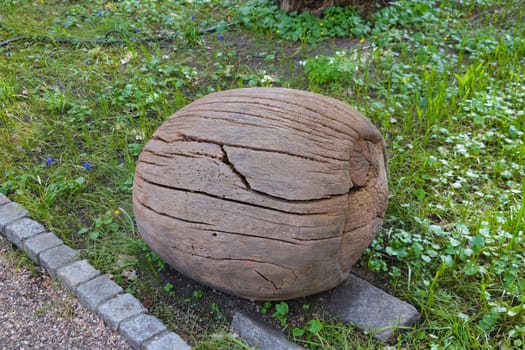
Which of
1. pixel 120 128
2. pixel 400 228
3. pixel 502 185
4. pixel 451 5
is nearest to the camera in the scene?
pixel 400 228

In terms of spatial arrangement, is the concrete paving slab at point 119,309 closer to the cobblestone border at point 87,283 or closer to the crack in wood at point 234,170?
the cobblestone border at point 87,283

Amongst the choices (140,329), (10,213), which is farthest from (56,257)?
(140,329)

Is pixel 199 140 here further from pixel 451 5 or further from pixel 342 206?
pixel 451 5

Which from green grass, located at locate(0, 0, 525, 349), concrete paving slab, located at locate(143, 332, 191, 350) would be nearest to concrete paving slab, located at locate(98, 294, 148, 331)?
green grass, located at locate(0, 0, 525, 349)

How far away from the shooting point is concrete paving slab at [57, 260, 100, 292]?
292cm

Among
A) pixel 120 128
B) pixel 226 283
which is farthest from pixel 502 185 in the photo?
pixel 120 128

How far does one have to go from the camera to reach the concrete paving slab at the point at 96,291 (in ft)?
9.18

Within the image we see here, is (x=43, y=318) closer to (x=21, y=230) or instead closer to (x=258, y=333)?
(x=21, y=230)

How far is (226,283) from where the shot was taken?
8.32ft

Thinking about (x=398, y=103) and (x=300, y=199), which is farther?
(x=398, y=103)

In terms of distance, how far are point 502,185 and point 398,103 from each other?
1.12 meters

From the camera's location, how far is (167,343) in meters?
2.53

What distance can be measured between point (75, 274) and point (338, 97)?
2597 mm

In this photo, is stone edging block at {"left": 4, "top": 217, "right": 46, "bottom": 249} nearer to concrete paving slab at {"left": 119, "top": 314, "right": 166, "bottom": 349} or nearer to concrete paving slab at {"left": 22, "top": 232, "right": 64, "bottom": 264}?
concrete paving slab at {"left": 22, "top": 232, "right": 64, "bottom": 264}
